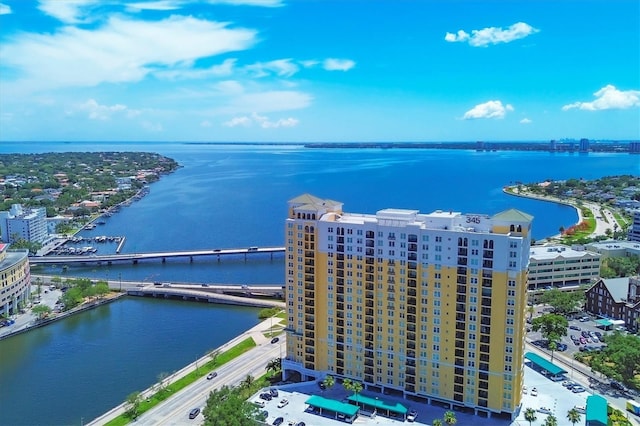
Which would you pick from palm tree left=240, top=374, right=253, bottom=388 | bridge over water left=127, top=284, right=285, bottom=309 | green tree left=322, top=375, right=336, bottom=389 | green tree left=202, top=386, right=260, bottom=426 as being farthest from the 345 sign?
bridge over water left=127, top=284, right=285, bottom=309

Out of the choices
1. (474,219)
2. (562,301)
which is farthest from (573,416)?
(562,301)

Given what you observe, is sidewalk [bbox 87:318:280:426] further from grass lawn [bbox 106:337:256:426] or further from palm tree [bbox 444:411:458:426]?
palm tree [bbox 444:411:458:426]

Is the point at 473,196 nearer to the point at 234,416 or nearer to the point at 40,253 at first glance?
the point at 40,253

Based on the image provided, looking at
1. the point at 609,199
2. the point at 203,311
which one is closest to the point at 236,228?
the point at 203,311

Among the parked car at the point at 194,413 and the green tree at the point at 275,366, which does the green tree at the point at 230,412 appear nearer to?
the parked car at the point at 194,413

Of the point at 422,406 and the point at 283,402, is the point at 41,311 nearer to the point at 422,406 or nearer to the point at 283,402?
the point at 283,402

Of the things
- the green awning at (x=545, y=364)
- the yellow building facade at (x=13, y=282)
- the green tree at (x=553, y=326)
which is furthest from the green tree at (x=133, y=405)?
the green tree at (x=553, y=326)
